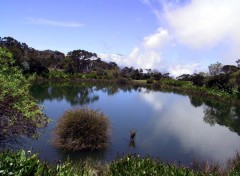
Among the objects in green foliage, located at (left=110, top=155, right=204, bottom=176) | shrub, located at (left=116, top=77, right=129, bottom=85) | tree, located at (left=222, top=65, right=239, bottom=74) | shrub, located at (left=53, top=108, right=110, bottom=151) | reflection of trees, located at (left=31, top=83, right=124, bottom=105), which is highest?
tree, located at (left=222, top=65, right=239, bottom=74)

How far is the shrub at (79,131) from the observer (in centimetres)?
1952

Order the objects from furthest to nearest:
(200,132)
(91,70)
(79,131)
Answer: (91,70), (200,132), (79,131)

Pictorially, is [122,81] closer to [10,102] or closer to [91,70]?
[91,70]

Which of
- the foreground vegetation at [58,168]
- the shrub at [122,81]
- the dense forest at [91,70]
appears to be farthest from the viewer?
the shrub at [122,81]

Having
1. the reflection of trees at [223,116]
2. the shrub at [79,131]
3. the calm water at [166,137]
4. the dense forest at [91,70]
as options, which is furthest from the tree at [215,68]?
the shrub at [79,131]

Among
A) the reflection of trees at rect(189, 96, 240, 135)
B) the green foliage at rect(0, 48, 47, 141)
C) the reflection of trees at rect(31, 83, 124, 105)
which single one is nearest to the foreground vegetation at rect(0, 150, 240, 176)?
the green foliage at rect(0, 48, 47, 141)

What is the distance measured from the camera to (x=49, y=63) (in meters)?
102

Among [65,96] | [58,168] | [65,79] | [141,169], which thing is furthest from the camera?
[65,79]

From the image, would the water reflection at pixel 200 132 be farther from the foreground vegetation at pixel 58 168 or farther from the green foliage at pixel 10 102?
the green foliage at pixel 10 102

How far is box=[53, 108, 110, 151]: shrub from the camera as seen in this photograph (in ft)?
64.0

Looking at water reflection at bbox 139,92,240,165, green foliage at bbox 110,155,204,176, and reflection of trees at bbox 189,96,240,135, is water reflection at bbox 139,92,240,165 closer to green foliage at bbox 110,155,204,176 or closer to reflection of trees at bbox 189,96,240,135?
reflection of trees at bbox 189,96,240,135

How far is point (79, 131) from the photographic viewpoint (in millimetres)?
19547

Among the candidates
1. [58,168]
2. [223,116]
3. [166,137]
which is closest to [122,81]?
[223,116]

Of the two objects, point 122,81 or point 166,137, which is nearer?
point 166,137
